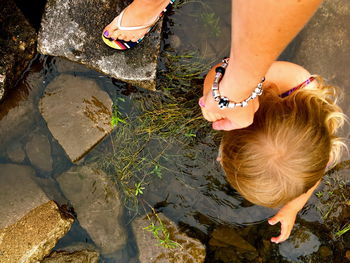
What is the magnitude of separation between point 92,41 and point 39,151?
1043 millimetres

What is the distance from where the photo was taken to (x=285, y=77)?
7.54ft

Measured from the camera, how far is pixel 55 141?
9.48 feet

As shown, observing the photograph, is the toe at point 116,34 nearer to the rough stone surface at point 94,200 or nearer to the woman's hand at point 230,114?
the woman's hand at point 230,114

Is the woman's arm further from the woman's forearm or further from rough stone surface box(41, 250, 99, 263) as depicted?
rough stone surface box(41, 250, 99, 263)

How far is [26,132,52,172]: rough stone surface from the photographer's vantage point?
289 cm

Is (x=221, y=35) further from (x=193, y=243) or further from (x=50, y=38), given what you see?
(x=193, y=243)

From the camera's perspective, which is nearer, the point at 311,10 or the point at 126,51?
the point at 311,10

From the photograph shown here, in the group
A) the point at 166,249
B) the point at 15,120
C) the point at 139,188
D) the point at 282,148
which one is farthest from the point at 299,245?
the point at 15,120

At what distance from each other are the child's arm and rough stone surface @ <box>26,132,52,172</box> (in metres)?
1.87

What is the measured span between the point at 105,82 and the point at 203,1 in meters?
1.03

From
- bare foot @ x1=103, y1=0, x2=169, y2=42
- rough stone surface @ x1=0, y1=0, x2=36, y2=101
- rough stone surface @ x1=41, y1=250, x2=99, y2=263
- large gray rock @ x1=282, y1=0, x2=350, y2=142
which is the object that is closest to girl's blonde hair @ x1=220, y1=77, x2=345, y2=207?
large gray rock @ x1=282, y1=0, x2=350, y2=142

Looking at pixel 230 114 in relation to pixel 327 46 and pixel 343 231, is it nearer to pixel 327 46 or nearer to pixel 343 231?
pixel 327 46

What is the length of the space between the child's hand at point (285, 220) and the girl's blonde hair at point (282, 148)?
2.59 ft

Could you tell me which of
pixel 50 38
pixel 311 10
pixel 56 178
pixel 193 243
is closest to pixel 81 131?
pixel 56 178
